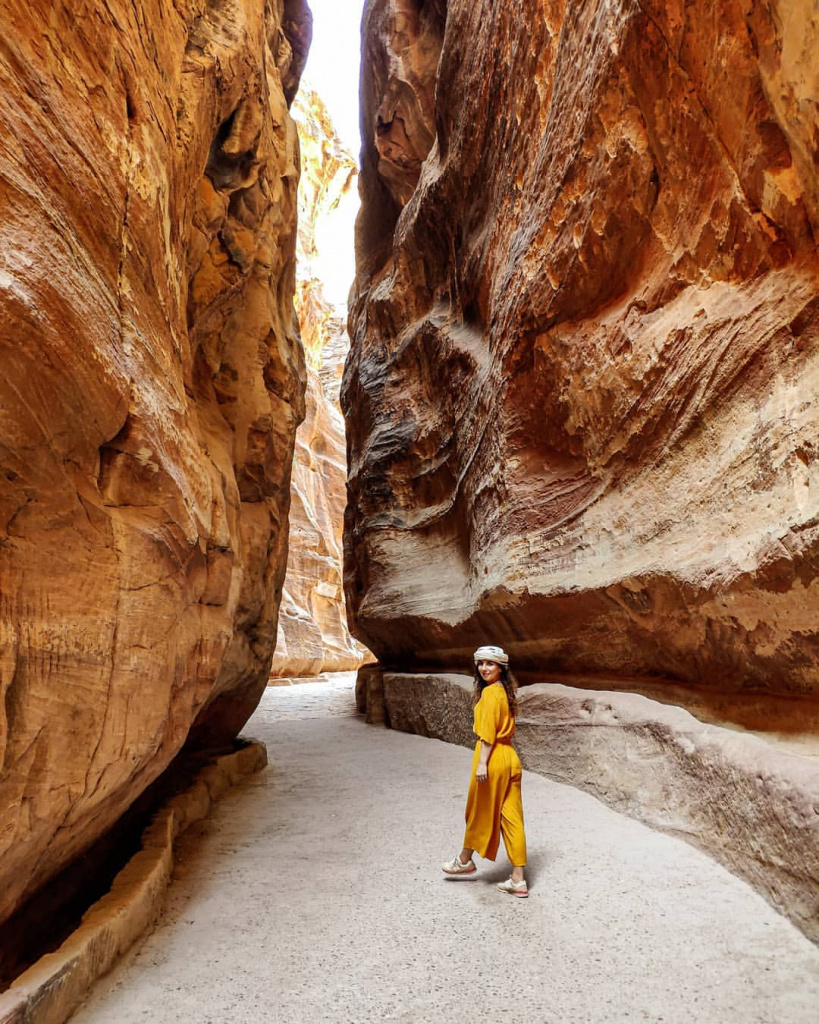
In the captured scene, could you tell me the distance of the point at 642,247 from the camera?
5297mm

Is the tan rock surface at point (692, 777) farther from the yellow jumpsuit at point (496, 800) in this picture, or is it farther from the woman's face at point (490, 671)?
the woman's face at point (490, 671)

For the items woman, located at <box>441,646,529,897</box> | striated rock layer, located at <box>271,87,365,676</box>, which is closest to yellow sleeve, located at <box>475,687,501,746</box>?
woman, located at <box>441,646,529,897</box>

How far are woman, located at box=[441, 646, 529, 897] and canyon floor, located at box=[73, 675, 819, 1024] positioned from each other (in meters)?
0.15

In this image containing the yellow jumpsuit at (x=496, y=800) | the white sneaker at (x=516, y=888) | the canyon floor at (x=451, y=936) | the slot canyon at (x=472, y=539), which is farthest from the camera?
the yellow jumpsuit at (x=496, y=800)

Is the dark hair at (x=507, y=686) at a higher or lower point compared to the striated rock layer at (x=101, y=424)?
lower

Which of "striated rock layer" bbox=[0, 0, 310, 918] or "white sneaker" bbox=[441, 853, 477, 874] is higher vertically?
"striated rock layer" bbox=[0, 0, 310, 918]

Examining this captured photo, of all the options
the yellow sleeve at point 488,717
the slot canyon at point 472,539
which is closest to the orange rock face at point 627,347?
the slot canyon at point 472,539

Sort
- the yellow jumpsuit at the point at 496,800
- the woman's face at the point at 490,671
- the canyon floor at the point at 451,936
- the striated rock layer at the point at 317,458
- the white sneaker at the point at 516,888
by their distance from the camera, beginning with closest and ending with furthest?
the canyon floor at the point at 451,936
the white sneaker at the point at 516,888
the yellow jumpsuit at the point at 496,800
the woman's face at the point at 490,671
the striated rock layer at the point at 317,458

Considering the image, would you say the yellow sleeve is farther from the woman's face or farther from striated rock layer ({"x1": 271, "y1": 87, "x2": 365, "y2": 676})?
striated rock layer ({"x1": 271, "y1": 87, "x2": 365, "y2": 676})

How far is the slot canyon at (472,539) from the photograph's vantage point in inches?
103

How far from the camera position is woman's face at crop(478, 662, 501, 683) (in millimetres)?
3750

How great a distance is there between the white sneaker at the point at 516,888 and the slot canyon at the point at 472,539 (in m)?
0.10

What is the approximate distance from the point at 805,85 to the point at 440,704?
7339 mm

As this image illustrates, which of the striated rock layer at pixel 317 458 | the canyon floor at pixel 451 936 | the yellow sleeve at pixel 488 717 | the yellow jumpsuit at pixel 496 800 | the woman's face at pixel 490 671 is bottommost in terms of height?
the canyon floor at pixel 451 936
